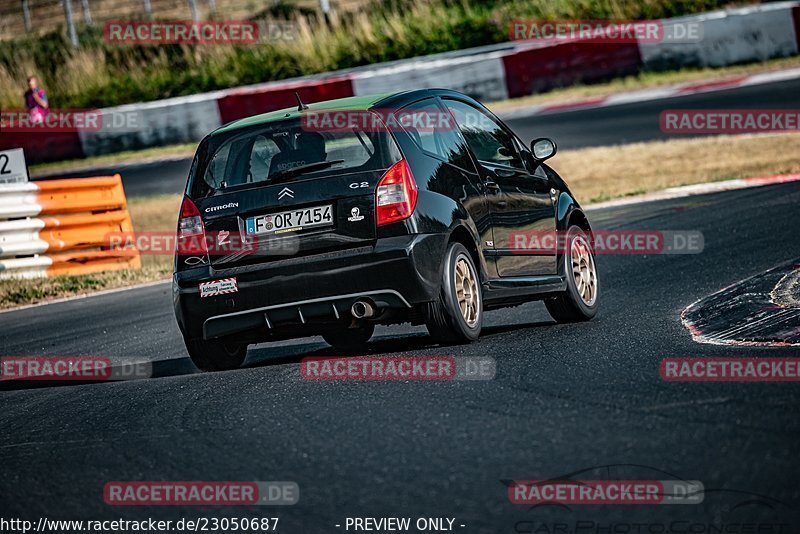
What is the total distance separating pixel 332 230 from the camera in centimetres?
735

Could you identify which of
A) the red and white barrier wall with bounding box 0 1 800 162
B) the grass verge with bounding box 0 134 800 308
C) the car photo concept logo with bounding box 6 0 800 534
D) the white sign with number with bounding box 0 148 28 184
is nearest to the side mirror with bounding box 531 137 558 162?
the car photo concept logo with bounding box 6 0 800 534

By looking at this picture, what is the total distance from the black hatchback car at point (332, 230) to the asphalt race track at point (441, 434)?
329 mm

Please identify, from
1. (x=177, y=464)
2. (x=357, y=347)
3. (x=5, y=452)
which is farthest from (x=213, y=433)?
(x=357, y=347)

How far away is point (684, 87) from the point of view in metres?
25.8

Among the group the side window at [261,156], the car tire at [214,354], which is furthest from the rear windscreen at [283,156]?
the car tire at [214,354]

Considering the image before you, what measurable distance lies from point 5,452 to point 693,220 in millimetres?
9730

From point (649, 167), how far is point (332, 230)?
13323 millimetres

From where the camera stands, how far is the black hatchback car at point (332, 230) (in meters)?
7.30

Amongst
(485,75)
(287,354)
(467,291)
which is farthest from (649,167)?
(467,291)

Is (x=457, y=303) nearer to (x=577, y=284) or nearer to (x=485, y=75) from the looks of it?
(x=577, y=284)

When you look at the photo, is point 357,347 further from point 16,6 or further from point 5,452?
point 16,6

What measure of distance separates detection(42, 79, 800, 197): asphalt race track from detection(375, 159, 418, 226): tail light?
48.5 feet

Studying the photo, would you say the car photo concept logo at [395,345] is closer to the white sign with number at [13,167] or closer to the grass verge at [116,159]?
the white sign with number at [13,167]

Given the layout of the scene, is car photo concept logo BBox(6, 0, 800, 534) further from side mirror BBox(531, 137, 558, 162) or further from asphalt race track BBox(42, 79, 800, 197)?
asphalt race track BBox(42, 79, 800, 197)
